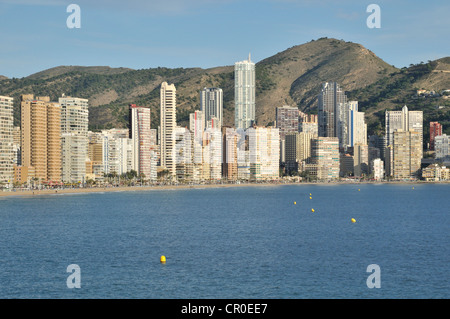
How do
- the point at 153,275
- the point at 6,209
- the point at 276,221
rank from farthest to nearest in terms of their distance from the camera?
the point at 6,209
the point at 276,221
the point at 153,275

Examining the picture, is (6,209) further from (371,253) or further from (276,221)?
(371,253)

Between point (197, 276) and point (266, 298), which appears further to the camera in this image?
point (197, 276)

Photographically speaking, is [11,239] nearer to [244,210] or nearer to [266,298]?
[266,298]

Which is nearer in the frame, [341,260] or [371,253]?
[341,260]
